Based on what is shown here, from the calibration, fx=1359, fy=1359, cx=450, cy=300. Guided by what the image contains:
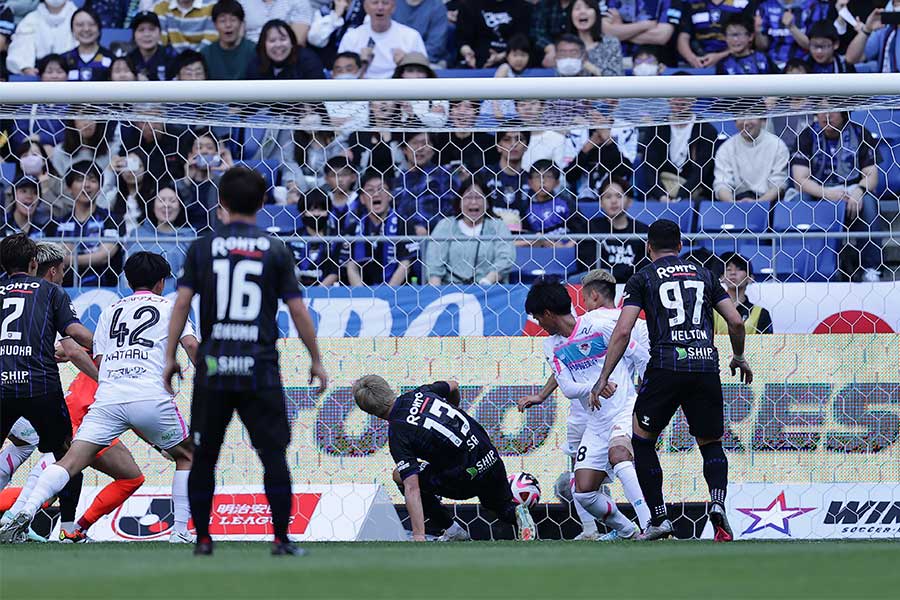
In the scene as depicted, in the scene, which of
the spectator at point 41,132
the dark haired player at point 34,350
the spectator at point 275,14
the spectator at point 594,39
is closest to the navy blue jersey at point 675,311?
the dark haired player at point 34,350

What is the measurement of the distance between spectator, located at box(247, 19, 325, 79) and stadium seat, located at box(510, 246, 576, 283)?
4724 mm

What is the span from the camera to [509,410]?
907 cm

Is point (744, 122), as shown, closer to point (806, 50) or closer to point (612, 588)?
point (806, 50)

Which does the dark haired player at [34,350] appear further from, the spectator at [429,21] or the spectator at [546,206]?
the spectator at [429,21]

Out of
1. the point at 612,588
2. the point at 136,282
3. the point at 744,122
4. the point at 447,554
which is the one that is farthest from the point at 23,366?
the point at 744,122

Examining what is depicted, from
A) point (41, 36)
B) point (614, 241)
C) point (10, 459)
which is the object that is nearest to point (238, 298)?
Result: point (10, 459)

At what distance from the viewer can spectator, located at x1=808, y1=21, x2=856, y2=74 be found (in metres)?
13.4

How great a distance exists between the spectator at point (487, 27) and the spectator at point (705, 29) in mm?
1619

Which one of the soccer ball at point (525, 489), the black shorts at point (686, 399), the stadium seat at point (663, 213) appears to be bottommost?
the soccer ball at point (525, 489)

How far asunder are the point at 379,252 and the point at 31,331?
2.68m

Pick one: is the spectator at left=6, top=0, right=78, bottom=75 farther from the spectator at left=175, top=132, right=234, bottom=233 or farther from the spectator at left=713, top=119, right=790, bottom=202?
the spectator at left=713, top=119, right=790, bottom=202

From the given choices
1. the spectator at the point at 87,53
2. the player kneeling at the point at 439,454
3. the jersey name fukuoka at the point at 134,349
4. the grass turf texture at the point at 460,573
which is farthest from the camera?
the spectator at the point at 87,53

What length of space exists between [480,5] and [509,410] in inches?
249

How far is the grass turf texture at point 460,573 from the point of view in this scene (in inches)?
153
